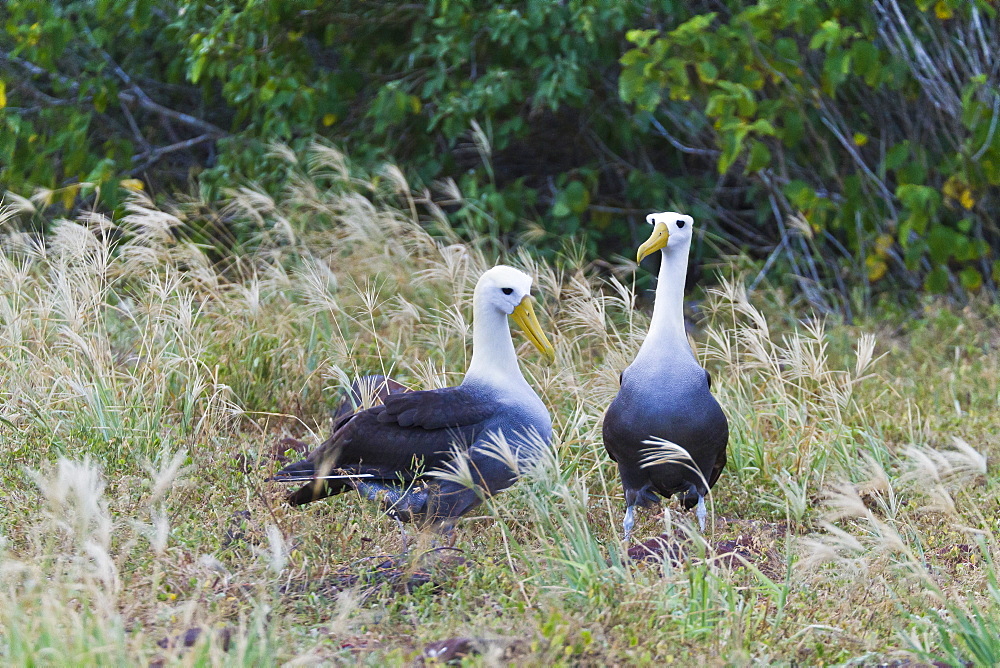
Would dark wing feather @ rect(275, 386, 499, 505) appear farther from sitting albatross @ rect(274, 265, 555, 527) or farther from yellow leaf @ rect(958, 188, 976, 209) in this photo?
yellow leaf @ rect(958, 188, 976, 209)

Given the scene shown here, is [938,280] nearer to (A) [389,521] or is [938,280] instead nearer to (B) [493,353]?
(B) [493,353]

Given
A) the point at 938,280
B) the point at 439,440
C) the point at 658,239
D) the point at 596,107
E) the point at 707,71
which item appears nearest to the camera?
the point at 439,440

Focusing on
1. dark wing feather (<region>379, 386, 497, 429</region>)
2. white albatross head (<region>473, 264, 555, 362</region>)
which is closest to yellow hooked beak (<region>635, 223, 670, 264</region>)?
white albatross head (<region>473, 264, 555, 362</region>)

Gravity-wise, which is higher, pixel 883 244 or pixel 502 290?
A: pixel 502 290

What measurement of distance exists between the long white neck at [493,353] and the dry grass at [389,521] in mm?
425

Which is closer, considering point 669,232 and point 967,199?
point 669,232

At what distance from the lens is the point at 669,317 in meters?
4.03

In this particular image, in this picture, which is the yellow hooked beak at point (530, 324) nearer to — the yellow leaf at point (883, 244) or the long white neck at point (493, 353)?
the long white neck at point (493, 353)

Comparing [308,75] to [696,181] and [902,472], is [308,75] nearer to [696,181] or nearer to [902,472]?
[696,181]

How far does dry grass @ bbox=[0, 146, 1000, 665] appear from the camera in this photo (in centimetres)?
282

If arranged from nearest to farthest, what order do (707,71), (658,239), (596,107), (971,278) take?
(658,239) → (707,71) → (971,278) → (596,107)

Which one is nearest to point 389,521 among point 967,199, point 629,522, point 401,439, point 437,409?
point 401,439

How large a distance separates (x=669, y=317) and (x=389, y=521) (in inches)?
47.7

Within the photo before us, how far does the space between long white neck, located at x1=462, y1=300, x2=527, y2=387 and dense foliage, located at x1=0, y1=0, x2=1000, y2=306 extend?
2.86m
